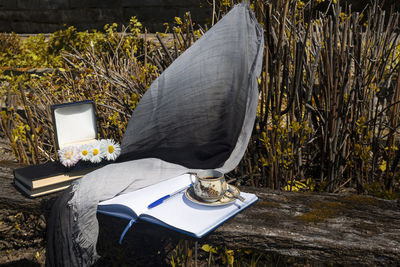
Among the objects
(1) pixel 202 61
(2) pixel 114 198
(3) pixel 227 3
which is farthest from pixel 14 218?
(3) pixel 227 3

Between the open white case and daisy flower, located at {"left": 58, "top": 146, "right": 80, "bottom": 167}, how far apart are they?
114 mm

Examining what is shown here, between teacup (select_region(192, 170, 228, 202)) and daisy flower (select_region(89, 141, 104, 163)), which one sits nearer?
teacup (select_region(192, 170, 228, 202))

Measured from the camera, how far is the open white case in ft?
5.90

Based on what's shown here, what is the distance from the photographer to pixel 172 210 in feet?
4.37

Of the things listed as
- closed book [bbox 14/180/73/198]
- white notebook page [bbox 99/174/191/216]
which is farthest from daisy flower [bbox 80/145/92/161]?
white notebook page [bbox 99/174/191/216]

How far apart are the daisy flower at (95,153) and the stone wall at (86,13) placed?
462 centimetres

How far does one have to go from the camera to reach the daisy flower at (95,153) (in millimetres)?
1750

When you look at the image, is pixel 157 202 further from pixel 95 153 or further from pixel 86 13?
pixel 86 13

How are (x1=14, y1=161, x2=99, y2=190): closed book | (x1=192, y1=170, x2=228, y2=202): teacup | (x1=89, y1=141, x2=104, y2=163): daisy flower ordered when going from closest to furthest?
(x1=192, y1=170, x2=228, y2=202): teacup, (x1=14, y1=161, x2=99, y2=190): closed book, (x1=89, y1=141, x2=104, y2=163): daisy flower

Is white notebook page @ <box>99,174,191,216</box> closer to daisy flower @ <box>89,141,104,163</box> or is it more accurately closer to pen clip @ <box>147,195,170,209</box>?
pen clip @ <box>147,195,170,209</box>

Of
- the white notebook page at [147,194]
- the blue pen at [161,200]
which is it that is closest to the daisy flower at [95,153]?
the white notebook page at [147,194]

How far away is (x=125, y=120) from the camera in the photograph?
2523 mm

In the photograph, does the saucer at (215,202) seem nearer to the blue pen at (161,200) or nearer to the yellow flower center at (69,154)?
the blue pen at (161,200)

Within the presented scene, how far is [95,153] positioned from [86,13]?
5797mm
